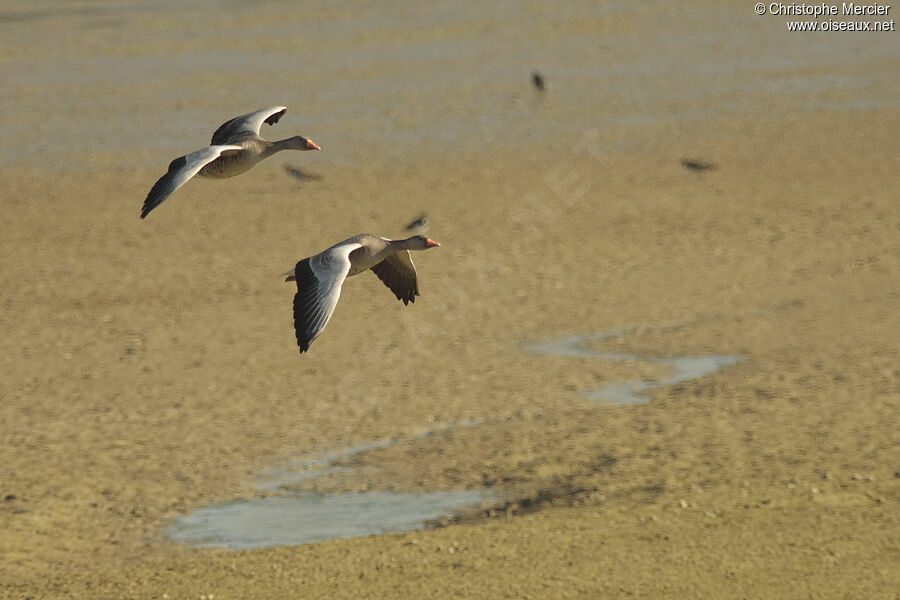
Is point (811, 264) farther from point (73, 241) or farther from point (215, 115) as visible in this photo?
point (215, 115)

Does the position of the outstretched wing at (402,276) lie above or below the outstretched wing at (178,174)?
below

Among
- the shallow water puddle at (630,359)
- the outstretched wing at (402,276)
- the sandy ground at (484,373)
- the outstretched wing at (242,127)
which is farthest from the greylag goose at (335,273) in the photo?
the shallow water puddle at (630,359)

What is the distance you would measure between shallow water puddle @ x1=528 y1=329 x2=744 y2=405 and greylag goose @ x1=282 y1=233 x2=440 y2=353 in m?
11.1

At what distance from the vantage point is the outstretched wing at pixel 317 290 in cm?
929

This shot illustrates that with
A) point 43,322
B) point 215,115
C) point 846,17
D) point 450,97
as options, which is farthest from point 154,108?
point 846,17

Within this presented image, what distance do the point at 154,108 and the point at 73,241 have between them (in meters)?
14.8

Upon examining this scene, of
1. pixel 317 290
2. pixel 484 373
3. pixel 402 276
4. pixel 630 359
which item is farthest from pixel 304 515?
pixel 317 290

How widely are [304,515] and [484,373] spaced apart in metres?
5.64

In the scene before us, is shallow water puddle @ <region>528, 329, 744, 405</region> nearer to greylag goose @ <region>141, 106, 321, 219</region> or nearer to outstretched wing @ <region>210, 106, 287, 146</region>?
greylag goose @ <region>141, 106, 321, 219</region>

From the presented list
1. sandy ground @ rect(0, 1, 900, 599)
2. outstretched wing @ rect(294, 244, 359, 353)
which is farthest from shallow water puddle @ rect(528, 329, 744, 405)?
outstretched wing @ rect(294, 244, 359, 353)

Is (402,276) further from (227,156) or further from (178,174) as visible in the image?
(178,174)

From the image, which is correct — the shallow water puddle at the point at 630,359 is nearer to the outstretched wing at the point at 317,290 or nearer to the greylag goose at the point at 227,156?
the greylag goose at the point at 227,156

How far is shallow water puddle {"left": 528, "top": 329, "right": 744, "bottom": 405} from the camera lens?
901 inches

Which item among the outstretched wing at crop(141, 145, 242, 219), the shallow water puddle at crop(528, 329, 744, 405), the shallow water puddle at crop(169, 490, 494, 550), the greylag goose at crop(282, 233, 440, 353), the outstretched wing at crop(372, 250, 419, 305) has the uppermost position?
the outstretched wing at crop(141, 145, 242, 219)
